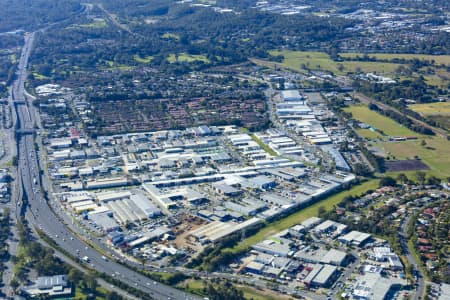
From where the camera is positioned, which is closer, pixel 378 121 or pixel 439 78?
pixel 378 121

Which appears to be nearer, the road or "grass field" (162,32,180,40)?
the road

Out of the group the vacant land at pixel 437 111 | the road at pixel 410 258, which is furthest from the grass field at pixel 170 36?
the road at pixel 410 258

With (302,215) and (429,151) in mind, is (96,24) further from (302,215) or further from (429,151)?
(302,215)

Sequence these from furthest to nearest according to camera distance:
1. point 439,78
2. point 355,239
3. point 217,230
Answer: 1. point 439,78
2. point 217,230
3. point 355,239

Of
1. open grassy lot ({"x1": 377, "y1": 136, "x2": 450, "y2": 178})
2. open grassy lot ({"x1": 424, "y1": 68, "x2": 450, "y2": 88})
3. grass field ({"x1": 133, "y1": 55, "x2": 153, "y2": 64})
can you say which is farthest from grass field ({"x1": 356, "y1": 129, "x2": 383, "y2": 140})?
grass field ({"x1": 133, "y1": 55, "x2": 153, "y2": 64})

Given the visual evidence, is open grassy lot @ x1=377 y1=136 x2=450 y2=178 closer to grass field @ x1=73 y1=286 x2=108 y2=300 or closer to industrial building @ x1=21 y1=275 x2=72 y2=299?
grass field @ x1=73 y1=286 x2=108 y2=300

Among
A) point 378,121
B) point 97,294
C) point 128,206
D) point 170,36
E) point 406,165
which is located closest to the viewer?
point 97,294

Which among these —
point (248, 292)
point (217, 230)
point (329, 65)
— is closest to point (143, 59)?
point (329, 65)
